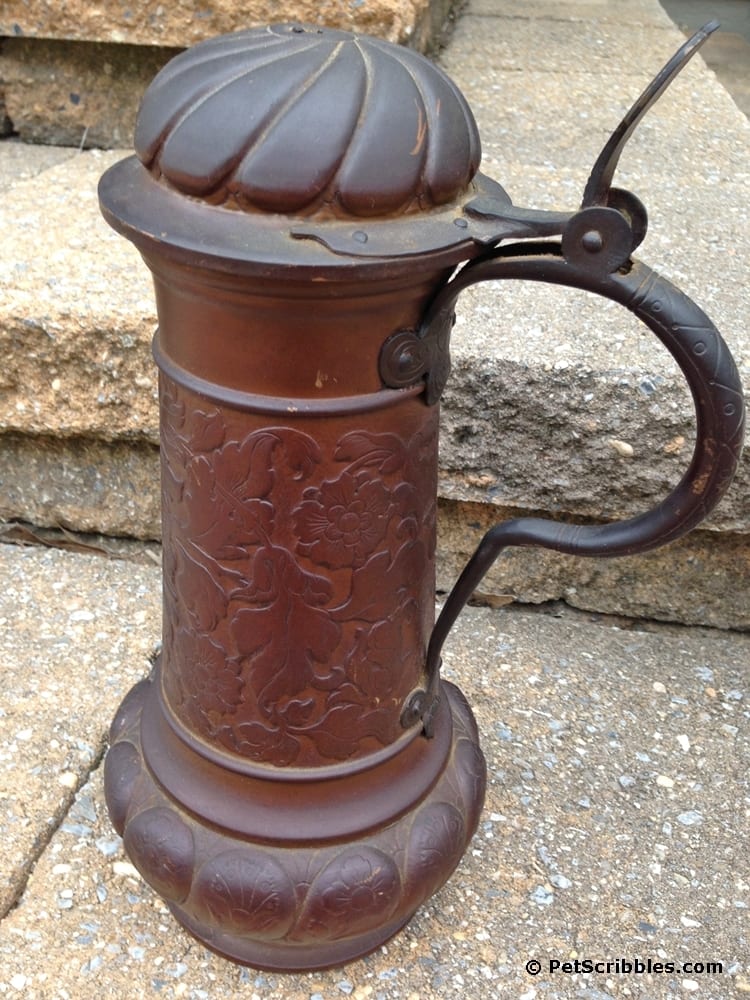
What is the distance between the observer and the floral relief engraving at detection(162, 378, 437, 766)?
111 cm

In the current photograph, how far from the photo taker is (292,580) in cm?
115

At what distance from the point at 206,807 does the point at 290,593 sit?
1.07 feet

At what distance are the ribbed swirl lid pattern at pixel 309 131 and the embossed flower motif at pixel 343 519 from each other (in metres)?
0.29

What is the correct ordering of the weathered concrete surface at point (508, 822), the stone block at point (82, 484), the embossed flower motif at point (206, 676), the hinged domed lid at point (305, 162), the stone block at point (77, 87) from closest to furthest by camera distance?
the hinged domed lid at point (305, 162), the embossed flower motif at point (206, 676), the weathered concrete surface at point (508, 822), the stone block at point (82, 484), the stone block at point (77, 87)

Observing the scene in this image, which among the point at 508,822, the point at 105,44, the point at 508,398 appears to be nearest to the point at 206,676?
the point at 508,822

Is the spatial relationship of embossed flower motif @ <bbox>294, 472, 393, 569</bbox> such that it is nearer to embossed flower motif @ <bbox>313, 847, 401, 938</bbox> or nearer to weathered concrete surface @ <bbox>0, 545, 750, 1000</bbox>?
embossed flower motif @ <bbox>313, 847, 401, 938</bbox>

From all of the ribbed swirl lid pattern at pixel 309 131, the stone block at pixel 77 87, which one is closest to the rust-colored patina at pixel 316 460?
the ribbed swirl lid pattern at pixel 309 131

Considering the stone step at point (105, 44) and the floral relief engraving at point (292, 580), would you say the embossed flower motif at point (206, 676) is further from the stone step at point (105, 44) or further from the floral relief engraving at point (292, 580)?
the stone step at point (105, 44)

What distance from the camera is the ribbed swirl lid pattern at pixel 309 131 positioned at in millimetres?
952

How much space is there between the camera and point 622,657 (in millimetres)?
1958

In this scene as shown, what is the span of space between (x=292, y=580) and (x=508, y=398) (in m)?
0.77

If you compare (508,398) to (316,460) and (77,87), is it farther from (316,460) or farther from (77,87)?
(77,87)

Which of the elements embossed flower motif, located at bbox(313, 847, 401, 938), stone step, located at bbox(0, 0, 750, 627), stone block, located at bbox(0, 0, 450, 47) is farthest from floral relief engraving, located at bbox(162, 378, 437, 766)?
stone block, located at bbox(0, 0, 450, 47)

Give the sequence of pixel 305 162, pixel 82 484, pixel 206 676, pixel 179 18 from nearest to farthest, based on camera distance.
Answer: pixel 305 162 < pixel 206 676 < pixel 82 484 < pixel 179 18
